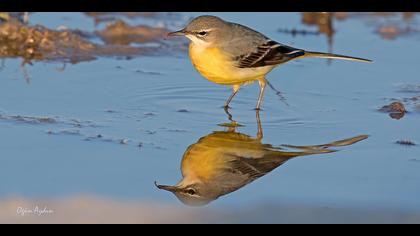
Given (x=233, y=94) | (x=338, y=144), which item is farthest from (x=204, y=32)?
(x=338, y=144)

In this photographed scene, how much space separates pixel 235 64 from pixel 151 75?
1329 millimetres

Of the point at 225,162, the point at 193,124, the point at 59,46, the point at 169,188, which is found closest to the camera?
the point at 169,188

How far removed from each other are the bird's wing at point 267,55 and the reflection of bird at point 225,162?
1.11 m

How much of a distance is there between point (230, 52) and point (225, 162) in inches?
81.9

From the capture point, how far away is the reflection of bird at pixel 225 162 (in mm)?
6348

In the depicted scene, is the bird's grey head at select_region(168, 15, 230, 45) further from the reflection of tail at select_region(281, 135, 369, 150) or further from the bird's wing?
the reflection of tail at select_region(281, 135, 369, 150)

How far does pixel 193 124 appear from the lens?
8.03 m

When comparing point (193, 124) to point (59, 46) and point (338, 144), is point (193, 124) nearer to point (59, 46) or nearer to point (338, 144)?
point (338, 144)

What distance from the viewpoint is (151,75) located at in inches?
380

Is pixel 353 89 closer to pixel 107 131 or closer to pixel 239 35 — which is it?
pixel 239 35

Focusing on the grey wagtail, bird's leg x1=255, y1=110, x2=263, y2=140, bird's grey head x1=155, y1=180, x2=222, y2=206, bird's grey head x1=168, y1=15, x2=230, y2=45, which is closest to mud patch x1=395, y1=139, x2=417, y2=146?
bird's leg x1=255, y1=110, x2=263, y2=140

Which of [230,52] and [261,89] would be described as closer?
[230,52]

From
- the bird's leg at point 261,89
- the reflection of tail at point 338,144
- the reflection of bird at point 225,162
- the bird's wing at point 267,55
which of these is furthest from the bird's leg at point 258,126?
the bird's wing at point 267,55
